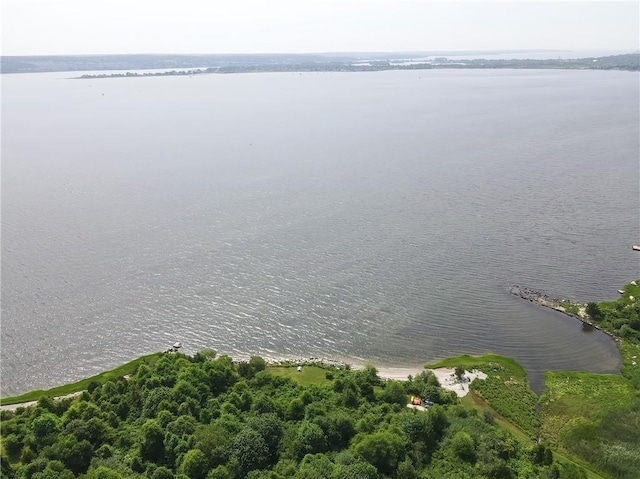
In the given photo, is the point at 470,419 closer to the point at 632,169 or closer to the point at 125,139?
the point at 632,169

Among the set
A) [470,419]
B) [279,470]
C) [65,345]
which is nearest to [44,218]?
[65,345]

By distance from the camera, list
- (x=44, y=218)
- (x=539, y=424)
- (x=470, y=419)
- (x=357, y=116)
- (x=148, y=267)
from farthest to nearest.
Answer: (x=357, y=116), (x=44, y=218), (x=148, y=267), (x=539, y=424), (x=470, y=419)

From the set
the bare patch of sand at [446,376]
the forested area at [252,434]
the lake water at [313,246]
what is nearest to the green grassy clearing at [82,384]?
the lake water at [313,246]

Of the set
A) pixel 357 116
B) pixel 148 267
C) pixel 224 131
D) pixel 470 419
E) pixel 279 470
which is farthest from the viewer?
pixel 357 116

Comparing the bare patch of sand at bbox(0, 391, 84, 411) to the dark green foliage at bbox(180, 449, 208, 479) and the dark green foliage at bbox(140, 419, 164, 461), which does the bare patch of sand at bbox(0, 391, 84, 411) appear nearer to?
the dark green foliage at bbox(140, 419, 164, 461)

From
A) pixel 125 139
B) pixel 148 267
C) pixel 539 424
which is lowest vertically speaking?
pixel 539 424

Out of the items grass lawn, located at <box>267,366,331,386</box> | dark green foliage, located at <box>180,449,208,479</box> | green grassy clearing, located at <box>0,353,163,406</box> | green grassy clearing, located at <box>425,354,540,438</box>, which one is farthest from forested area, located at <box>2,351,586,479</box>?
green grassy clearing, located at <box>0,353,163,406</box>

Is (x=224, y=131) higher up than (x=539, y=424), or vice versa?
(x=224, y=131)

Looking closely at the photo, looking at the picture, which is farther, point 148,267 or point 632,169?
point 632,169

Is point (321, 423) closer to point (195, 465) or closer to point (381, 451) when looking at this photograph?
point (381, 451)
